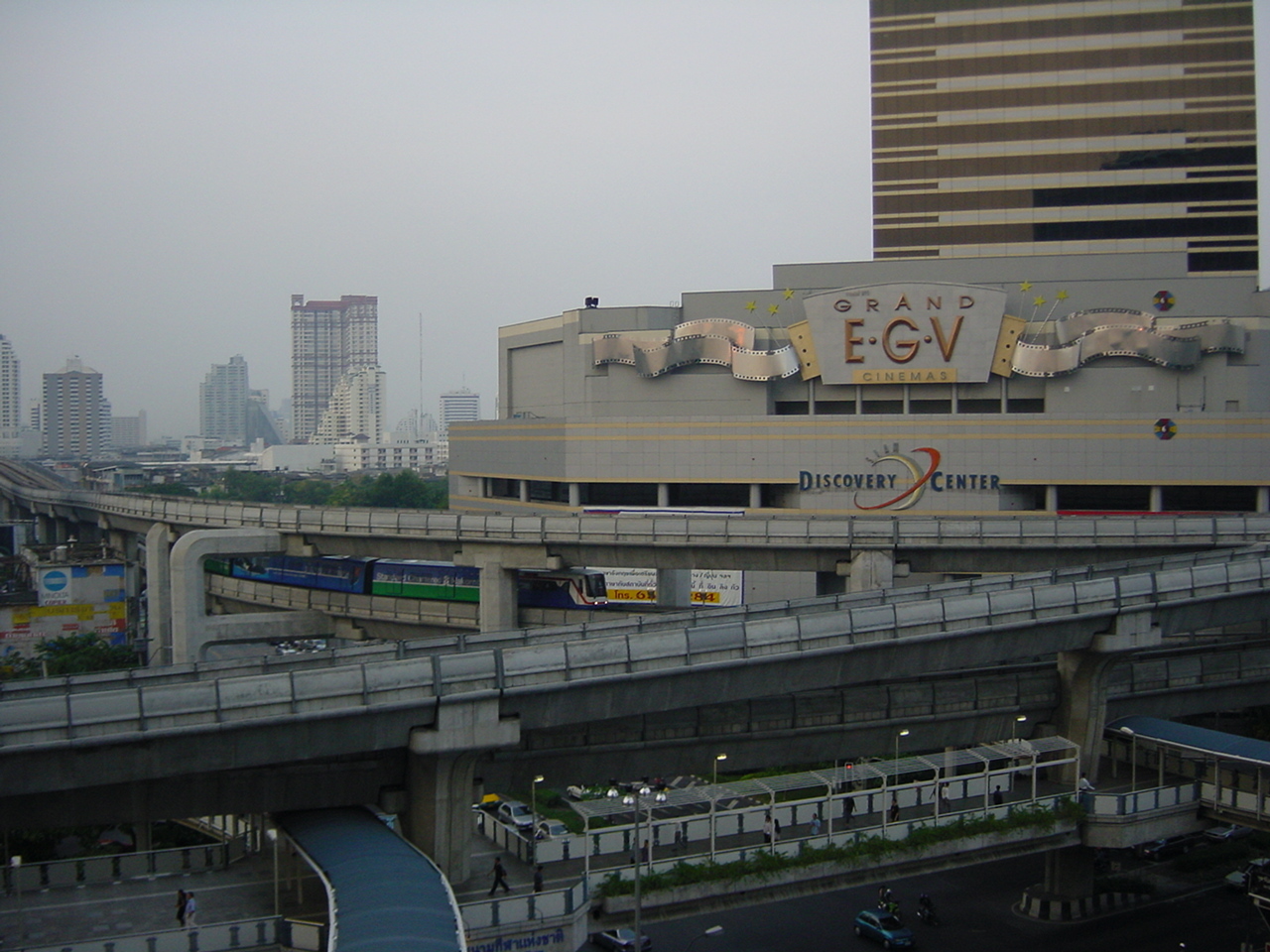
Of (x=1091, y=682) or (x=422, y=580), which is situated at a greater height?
(x=422, y=580)

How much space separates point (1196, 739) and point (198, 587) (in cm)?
4231

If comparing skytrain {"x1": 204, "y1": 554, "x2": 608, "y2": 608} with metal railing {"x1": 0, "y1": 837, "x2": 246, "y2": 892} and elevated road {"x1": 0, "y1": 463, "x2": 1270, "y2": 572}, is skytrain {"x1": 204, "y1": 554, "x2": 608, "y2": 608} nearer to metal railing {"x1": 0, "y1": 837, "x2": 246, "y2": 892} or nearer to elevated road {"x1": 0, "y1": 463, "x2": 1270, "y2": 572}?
elevated road {"x1": 0, "y1": 463, "x2": 1270, "y2": 572}

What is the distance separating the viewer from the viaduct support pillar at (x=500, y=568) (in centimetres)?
4844

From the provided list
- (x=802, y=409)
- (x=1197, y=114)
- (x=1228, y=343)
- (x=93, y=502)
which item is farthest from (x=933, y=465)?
(x=93, y=502)

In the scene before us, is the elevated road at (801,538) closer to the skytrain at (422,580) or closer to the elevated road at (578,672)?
the skytrain at (422,580)

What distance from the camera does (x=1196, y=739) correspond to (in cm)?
3088

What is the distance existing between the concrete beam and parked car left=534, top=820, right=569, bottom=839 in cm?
2455

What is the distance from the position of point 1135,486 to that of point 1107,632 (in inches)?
1272

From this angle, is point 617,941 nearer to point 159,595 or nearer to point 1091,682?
point 1091,682

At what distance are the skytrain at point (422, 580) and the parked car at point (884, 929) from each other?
69.6ft

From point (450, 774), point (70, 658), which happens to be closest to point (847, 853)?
point (450, 774)

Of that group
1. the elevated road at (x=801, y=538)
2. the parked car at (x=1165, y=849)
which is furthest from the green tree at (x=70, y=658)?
the parked car at (x=1165, y=849)

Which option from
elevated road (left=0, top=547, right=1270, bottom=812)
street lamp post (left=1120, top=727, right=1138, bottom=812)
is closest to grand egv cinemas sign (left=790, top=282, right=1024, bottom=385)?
elevated road (left=0, top=547, right=1270, bottom=812)

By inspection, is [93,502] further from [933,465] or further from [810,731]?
[810,731]
